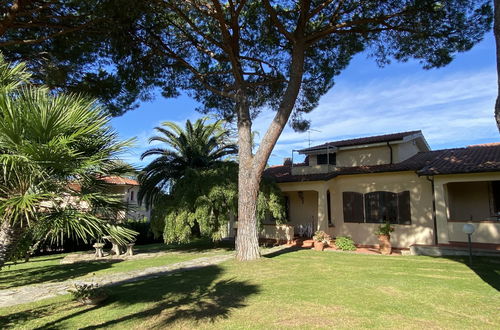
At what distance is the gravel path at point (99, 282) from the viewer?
794cm

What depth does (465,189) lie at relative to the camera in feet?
49.4

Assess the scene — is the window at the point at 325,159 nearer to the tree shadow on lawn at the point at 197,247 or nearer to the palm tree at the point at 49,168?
the tree shadow on lawn at the point at 197,247

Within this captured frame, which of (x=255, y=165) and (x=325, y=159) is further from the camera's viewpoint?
(x=325, y=159)

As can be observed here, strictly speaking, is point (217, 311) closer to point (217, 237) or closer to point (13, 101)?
point (13, 101)

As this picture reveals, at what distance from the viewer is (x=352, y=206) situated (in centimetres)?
1656

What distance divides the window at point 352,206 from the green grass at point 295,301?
232 inches

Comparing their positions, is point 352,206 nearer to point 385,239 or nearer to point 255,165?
point 385,239

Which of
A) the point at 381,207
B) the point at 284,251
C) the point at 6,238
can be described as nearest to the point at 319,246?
the point at 284,251

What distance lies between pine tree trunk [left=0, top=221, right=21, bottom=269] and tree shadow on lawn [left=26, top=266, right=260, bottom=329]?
249 centimetres

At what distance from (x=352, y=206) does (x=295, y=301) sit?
419 inches

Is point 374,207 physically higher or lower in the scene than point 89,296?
A: higher

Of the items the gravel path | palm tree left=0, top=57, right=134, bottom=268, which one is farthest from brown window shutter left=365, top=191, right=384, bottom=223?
palm tree left=0, top=57, right=134, bottom=268

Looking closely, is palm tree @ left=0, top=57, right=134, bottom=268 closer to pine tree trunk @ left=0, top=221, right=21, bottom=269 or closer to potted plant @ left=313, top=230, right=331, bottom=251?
pine tree trunk @ left=0, top=221, right=21, bottom=269

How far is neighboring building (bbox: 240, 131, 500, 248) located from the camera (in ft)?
43.5
